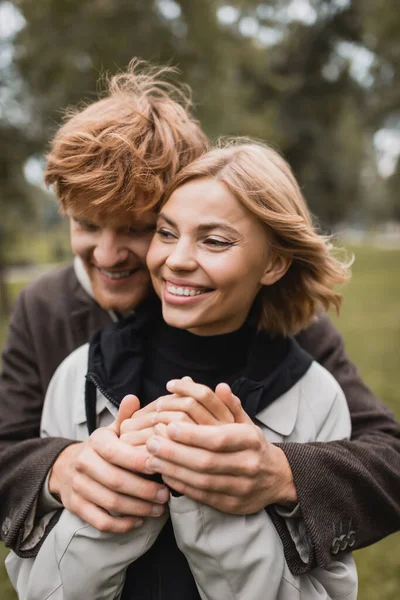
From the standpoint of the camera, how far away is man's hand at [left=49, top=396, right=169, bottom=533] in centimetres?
171

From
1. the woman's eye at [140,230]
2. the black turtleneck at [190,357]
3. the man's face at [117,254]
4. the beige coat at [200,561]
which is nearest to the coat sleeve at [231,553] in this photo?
the beige coat at [200,561]

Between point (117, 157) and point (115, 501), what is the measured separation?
4.20 ft

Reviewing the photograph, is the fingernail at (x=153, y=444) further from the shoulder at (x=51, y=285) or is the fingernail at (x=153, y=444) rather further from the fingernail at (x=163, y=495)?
the shoulder at (x=51, y=285)

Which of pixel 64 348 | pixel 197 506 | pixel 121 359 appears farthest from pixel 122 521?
pixel 64 348

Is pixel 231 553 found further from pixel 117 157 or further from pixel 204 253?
pixel 117 157

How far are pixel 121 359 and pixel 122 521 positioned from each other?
631mm

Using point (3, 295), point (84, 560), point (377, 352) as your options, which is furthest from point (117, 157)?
point (3, 295)

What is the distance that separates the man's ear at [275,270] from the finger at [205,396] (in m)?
0.66

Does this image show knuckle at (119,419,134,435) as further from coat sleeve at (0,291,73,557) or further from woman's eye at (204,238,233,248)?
woman's eye at (204,238,233,248)

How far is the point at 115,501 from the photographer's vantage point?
1718mm

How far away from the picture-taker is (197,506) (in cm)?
173

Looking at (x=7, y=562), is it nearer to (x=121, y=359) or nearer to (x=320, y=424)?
(x=121, y=359)

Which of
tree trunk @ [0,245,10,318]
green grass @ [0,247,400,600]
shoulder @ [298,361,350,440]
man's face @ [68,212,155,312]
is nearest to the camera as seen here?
shoulder @ [298,361,350,440]

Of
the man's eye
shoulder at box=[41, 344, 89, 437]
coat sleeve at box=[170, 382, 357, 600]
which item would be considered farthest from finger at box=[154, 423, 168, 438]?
the man's eye
